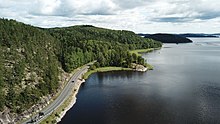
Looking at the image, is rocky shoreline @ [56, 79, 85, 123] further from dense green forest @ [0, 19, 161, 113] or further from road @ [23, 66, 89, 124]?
dense green forest @ [0, 19, 161, 113]

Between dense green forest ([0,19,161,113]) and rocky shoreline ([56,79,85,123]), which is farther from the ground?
dense green forest ([0,19,161,113])

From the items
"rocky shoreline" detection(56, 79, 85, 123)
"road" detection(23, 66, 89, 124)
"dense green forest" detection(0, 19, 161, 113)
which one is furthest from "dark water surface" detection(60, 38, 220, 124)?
"dense green forest" detection(0, 19, 161, 113)

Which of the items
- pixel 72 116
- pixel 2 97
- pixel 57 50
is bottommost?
pixel 72 116

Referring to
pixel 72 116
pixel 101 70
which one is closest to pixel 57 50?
pixel 101 70

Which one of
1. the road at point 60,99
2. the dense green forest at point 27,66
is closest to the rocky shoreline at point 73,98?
the road at point 60,99

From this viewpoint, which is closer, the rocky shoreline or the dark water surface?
the dark water surface

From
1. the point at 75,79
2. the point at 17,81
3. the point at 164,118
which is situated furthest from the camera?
the point at 75,79

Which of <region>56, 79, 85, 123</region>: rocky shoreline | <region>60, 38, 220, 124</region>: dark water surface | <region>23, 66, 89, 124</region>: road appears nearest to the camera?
<region>23, 66, 89, 124</region>: road

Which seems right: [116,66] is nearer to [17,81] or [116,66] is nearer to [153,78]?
[153,78]

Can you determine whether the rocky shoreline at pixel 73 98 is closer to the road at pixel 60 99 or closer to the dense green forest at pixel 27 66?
the road at pixel 60 99
